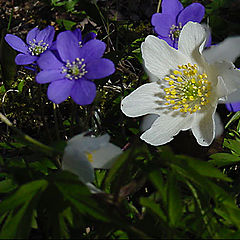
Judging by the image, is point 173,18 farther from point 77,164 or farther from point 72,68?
point 77,164

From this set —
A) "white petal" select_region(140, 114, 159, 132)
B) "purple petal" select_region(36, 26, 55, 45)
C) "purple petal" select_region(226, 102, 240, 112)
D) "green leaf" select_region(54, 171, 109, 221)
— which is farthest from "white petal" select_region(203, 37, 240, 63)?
"green leaf" select_region(54, 171, 109, 221)

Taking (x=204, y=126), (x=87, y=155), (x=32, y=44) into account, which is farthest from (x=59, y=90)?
(x=204, y=126)

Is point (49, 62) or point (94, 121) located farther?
point (94, 121)

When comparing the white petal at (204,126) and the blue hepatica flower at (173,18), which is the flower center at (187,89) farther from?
the blue hepatica flower at (173,18)

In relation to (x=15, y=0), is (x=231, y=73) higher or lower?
higher

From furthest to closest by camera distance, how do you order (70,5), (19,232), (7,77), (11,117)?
(70,5) < (11,117) < (7,77) < (19,232)

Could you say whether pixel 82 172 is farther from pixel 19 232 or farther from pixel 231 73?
pixel 231 73

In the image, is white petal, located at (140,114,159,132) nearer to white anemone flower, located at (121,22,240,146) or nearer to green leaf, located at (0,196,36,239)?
white anemone flower, located at (121,22,240,146)

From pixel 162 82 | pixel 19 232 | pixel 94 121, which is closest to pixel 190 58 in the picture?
pixel 162 82
